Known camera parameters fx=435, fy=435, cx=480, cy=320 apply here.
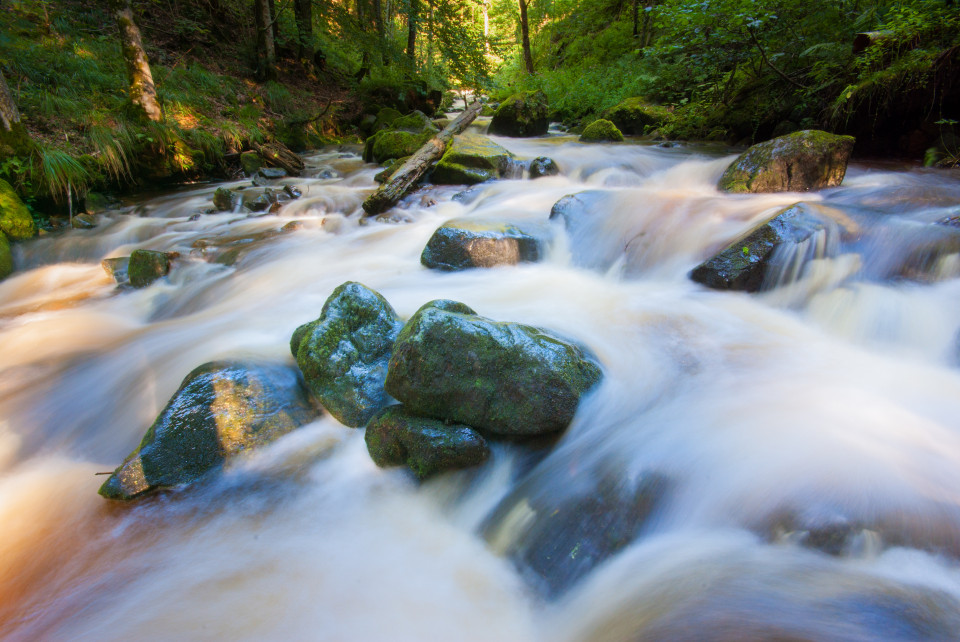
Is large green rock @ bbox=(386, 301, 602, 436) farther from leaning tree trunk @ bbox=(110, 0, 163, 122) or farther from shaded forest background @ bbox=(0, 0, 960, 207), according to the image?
leaning tree trunk @ bbox=(110, 0, 163, 122)

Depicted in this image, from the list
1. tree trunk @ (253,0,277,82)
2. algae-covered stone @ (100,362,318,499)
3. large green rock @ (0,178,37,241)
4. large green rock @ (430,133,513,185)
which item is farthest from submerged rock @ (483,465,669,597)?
tree trunk @ (253,0,277,82)

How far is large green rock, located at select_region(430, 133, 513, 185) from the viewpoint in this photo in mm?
7566

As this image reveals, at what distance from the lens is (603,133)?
993cm

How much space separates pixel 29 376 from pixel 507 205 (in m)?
5.28

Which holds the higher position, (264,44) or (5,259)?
(264,44)

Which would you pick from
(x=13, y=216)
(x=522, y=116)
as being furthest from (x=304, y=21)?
(x=13, y=216)

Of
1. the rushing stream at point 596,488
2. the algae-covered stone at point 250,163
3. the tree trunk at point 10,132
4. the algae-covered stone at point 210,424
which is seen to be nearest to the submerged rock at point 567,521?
the rushing stream at point 596,488

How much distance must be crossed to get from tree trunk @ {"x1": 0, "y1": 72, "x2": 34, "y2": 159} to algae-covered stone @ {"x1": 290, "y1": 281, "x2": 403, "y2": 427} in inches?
241

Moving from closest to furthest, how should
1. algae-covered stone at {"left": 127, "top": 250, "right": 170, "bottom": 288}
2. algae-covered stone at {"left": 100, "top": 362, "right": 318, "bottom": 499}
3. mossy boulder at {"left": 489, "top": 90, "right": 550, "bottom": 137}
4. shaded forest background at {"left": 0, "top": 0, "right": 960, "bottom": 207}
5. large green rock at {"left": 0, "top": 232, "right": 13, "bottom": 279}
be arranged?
algae-covered stone at {"left": 100, "top": 362, "right": 318, "bottom": 499}
algae-covered stone at {"left": 127, "top": 250, "right": 170, "bottom": 288}
large green rock at {"left": 0, "top": 232, "right": 13, "bottom": 279}
shaded forest background at {"left": 0, "top": 0, "right": 960, "bottom": 207}
mossy boulder at {"left": 489, "top": 90, "right": 550, "bottom": 137}

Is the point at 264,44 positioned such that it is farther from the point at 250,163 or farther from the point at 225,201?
the point at 225,201

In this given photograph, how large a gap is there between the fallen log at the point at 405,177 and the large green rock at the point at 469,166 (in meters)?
0.21

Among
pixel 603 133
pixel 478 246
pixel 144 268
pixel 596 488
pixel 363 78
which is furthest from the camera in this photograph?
pixel 363 78

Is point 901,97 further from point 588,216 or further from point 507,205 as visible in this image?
point 507,205

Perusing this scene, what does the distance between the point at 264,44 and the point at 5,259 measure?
9.56m
